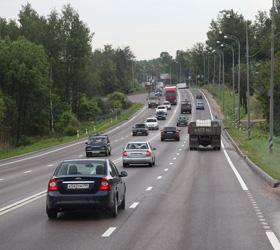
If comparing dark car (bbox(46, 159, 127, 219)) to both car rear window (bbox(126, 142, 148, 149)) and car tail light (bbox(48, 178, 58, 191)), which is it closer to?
car tail light (bbox(48, 178, 58, 191))

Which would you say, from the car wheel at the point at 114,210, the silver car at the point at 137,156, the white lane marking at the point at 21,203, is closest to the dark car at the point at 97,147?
the silver car at the point at 137,156

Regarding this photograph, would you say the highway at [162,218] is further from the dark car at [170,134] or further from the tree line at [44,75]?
the tree line at [44,75]

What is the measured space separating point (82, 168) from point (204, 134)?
1559 inches

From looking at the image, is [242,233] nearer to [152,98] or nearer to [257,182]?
[257,182]

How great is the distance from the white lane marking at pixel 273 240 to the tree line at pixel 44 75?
82194mm

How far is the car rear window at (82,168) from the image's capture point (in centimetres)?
1647

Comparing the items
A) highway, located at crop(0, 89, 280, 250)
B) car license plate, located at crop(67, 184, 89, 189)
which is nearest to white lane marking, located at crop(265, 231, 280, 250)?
highway, located at crop(0, 89, 280, 250)

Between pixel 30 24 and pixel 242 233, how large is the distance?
361ft

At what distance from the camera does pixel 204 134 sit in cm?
5594

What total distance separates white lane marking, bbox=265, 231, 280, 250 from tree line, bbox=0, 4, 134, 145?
82.2 m

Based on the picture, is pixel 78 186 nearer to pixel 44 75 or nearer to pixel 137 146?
pixel 137 146

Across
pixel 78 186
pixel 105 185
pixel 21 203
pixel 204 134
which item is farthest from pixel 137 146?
pixel 78 186

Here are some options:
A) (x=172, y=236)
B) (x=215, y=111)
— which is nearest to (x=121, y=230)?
(x=172, y=236)

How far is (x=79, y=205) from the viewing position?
623 inches
